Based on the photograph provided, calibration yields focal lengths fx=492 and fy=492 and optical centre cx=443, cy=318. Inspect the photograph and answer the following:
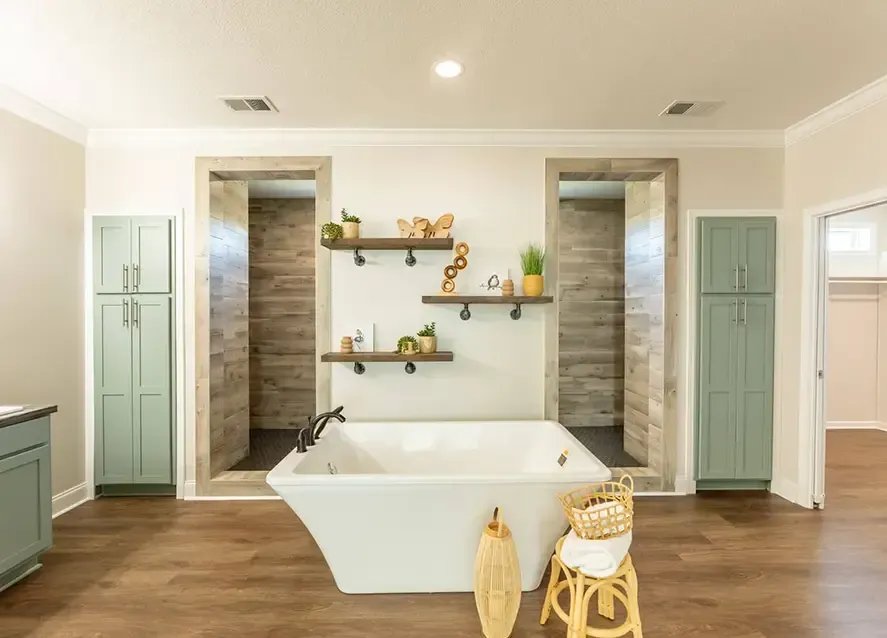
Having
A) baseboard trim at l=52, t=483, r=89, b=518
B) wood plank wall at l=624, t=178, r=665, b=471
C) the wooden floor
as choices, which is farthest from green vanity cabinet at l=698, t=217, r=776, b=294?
baseboard trim at l=52, t=483, r=89, b=518

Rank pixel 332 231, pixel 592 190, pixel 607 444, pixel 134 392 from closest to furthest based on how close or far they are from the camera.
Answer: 1. pixel 332 231
2. pixel 134 392
3. pixel 607 444
4. pixel 592 190

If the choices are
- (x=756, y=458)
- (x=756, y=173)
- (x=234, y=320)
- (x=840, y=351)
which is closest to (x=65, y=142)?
(x=234, y=320)

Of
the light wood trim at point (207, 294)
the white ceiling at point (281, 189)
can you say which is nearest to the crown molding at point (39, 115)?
the light wood trim at point (207, 294)

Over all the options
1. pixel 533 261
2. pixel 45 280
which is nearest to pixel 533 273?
pixel 533 261

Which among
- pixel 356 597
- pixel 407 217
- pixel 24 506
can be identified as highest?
pixel 407 217

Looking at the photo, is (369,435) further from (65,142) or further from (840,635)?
(65,142)

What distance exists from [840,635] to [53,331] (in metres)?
4.44

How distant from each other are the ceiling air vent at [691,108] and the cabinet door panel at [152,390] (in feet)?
11.5

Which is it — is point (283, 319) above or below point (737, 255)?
below

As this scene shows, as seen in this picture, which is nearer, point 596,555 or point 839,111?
point 596,555

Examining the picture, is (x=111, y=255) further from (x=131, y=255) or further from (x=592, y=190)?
(x=592, y=190)

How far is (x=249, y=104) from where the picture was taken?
2.94 metres

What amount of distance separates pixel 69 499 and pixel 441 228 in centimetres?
306

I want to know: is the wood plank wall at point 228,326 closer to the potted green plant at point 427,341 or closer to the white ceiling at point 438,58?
the white ceiling at point 438,58
